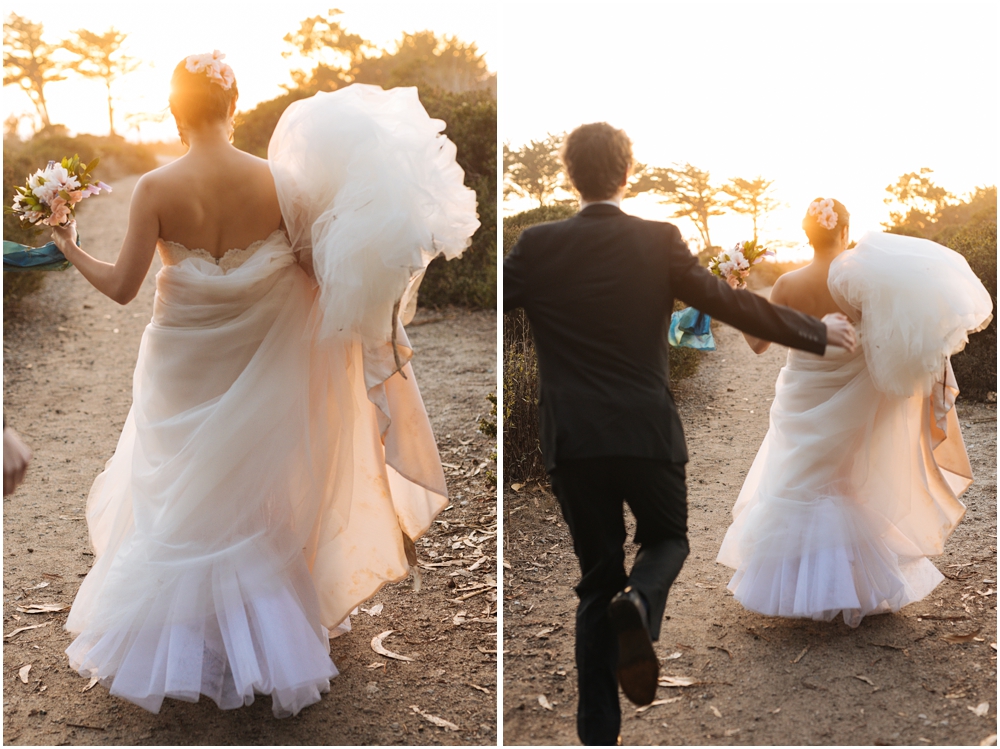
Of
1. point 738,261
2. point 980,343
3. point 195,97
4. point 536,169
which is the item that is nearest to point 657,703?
point 738,261

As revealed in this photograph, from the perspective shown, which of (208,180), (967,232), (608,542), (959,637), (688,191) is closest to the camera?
(608,542)

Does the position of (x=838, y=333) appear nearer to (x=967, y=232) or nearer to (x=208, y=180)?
(x=208, y=180)

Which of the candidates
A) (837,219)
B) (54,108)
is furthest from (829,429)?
(54,108)

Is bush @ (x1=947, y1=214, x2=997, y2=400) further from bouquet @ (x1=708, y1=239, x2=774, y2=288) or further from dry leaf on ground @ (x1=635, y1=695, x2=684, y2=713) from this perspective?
dry leaf on ground @ (x1=635, y1=695, x2=684, y2=713)

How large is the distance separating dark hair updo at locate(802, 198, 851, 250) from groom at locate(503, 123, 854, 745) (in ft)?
4.21

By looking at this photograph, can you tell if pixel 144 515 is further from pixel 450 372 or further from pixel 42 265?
pixel 450 372

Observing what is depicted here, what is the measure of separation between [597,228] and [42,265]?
224 centimetres

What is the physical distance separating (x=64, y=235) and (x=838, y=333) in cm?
283

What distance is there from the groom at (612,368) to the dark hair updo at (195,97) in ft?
4.06

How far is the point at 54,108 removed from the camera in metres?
18.7

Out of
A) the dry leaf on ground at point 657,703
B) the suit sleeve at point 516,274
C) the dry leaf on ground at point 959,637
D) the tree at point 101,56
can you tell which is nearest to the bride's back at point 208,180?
the suit sleeve at point 516,274

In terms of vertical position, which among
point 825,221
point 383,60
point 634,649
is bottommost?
point 634,649

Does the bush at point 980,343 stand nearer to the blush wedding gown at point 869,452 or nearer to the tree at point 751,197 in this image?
the tree at point 751,197

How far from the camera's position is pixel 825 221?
3625 millimetres
